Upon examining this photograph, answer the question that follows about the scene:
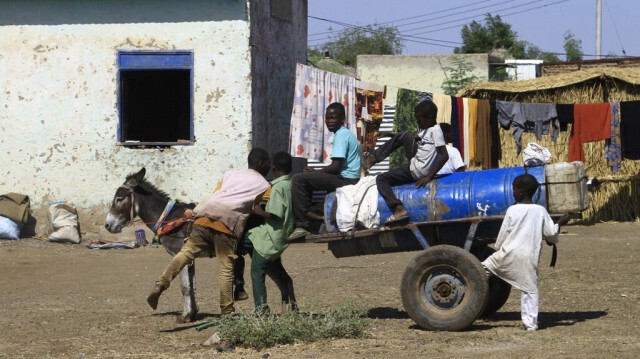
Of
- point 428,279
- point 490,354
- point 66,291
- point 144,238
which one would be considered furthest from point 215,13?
point 490,354

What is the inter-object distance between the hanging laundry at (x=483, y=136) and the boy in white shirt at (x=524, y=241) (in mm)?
9808

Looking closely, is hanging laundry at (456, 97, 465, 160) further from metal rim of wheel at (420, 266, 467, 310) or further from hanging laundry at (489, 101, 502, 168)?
metal rim of wheel at (420, 266, 467, 310)

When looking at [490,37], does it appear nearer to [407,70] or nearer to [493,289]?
[407,70]

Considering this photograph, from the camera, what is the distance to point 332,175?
27.6 ft

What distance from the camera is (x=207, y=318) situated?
29.2 feet

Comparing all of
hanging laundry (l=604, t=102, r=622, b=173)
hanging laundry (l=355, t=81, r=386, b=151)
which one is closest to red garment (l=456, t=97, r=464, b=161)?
hanging laundry (l=355, t=81, r=386, b=151)

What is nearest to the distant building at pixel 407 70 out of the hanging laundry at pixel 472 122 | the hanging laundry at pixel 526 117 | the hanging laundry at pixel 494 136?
the hanging laundry at pixel 494 136

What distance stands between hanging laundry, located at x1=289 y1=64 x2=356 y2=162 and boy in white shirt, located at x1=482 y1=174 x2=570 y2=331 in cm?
765

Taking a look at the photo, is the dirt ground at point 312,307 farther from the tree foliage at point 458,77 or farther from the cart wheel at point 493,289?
the tree foliage at point 458,77

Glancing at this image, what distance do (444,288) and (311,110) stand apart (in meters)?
8.01

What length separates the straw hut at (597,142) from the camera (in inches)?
704

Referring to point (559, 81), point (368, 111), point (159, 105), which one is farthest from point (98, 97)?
point (559, 81)


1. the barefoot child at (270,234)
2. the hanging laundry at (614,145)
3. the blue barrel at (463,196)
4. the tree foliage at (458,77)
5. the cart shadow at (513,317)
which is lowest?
the cart shadow at (513,317)

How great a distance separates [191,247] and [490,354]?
278 centimetres
